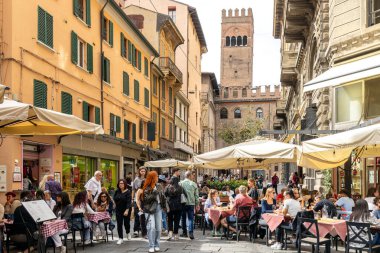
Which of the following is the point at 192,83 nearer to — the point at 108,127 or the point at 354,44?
the point at 108,127

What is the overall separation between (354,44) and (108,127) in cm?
1332

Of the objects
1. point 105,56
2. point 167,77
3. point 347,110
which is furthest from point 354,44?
A: point 167,77

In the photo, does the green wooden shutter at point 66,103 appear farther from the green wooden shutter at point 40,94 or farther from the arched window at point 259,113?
the arched window at point 259,113

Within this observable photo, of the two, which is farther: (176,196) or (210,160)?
(210,160)

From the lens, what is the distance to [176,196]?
42.5 feet

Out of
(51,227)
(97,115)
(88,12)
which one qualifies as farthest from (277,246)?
(88,12)

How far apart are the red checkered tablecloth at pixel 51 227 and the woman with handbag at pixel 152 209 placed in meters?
1.81

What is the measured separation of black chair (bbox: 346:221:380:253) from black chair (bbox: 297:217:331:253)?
73 cm

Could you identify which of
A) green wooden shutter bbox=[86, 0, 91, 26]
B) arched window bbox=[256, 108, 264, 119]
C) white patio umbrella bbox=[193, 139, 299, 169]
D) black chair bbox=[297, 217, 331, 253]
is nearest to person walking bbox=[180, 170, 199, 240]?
white patio umbrella bbox=[193, 139, 299, 169]

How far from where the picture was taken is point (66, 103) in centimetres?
1930

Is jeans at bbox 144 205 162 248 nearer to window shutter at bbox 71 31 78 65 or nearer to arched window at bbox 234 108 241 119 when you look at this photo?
window shutter at bbox 71 31 78 65

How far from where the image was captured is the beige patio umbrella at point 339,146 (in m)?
8.77

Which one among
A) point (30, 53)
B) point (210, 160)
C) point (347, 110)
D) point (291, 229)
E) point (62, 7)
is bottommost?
point (291, 229)

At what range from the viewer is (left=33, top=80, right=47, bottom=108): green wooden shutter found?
1652cm
